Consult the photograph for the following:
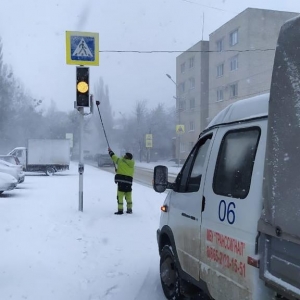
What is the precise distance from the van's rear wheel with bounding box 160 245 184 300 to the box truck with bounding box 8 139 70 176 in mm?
25943

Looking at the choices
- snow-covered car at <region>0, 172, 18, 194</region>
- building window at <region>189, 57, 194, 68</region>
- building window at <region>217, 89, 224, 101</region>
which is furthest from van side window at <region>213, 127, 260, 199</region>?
building window at <region>189, 57, 194, 68</region>

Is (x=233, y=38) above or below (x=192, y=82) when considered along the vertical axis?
above

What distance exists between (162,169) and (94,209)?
734 cm

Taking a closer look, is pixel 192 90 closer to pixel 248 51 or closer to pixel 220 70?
pixel 220 70

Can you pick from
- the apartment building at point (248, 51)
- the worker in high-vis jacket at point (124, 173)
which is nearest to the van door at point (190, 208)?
the worker in high-vis jacket at point (124, 173)

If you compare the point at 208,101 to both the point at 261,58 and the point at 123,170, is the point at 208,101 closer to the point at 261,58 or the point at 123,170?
the point at 261,58

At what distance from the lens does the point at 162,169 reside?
4703 mm

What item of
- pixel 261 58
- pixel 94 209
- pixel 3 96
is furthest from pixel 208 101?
pixel 94 209

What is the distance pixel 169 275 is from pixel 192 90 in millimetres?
51332

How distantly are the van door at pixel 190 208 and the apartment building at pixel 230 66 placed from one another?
30.0 metres

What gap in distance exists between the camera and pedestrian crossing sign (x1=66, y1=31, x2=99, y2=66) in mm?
10172

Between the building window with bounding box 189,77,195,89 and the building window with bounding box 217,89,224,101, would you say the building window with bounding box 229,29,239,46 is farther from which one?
the building window with bounding box 189,77,195,89

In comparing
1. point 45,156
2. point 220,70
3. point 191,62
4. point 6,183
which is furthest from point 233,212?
point 191,62

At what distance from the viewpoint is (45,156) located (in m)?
29.8
